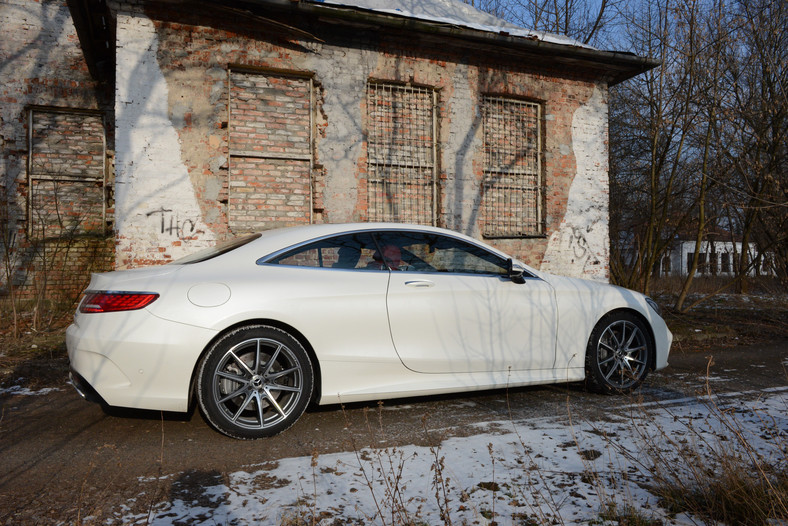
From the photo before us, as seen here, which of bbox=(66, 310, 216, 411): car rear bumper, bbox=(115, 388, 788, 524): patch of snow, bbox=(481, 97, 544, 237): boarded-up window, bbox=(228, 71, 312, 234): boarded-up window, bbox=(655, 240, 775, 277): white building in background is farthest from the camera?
bbox=(655, 240, 775, 277): white building in background

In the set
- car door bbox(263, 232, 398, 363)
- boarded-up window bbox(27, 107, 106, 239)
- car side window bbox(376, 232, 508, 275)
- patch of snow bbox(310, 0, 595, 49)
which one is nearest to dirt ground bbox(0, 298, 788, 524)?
car door bbox(263, 232, 398, 363)

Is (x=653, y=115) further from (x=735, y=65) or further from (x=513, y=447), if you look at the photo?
(x=513, y=447)

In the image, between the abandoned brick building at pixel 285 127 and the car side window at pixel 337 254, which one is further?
the abandoned brick building at pixel 285 127

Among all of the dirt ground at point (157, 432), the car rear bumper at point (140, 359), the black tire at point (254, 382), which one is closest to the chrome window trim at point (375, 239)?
the black tire at point (254, 382)

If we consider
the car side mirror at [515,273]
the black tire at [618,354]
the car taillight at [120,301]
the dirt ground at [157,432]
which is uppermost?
the car side mirror at [515,273]

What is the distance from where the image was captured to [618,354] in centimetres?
475

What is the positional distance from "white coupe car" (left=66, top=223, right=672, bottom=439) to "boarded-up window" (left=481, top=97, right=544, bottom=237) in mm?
4802

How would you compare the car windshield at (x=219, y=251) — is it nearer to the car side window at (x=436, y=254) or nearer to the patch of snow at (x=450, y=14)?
the car side window at (x=436, y=254)

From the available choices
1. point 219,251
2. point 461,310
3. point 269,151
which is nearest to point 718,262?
point 269,151

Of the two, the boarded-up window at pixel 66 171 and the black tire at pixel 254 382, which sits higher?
the boarded-up window at pixel 66 171

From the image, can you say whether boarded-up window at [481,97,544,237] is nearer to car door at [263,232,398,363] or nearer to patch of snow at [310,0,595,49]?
patch of snow at [310,0,595,49]

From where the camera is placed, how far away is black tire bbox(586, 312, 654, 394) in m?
4.67

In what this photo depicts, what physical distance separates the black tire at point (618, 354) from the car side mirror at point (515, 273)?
0.81m

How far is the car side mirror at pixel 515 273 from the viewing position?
14.6ft
